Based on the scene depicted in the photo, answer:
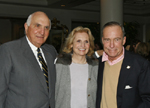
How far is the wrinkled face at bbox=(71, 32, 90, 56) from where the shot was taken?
7.73ft

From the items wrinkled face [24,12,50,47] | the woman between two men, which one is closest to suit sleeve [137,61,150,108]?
the woman between two men

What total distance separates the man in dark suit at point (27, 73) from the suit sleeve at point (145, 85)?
97 centimetres

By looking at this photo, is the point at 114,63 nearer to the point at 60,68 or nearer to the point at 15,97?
the point at 60,68

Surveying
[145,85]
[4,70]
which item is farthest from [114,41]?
[4,70]

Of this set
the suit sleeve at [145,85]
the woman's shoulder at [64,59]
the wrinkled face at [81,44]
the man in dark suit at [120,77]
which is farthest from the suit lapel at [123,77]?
the woman's shoulder at [64,59]

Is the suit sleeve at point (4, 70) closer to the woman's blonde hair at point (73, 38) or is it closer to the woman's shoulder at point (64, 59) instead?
the woman's shoulder at point (64, 59)

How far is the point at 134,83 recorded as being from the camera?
1.89m

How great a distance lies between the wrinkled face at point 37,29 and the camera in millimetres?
2094

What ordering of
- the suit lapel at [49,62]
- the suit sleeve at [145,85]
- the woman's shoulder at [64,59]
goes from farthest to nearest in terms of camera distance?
the woman's shoulder at [64,59] → the suit lapel at [49,62] → the suit sleeve at [145,85]

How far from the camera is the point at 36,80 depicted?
6.53ft

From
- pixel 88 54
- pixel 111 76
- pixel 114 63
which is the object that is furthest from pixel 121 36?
pixel 88 54

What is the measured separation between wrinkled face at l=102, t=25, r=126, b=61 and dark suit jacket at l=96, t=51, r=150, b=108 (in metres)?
0.14

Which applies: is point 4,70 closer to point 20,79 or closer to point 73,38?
point 20,79

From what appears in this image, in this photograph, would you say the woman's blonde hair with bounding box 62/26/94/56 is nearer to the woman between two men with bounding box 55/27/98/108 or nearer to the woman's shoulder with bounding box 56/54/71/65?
the woman between two men with bounding box 55/27/98/108
